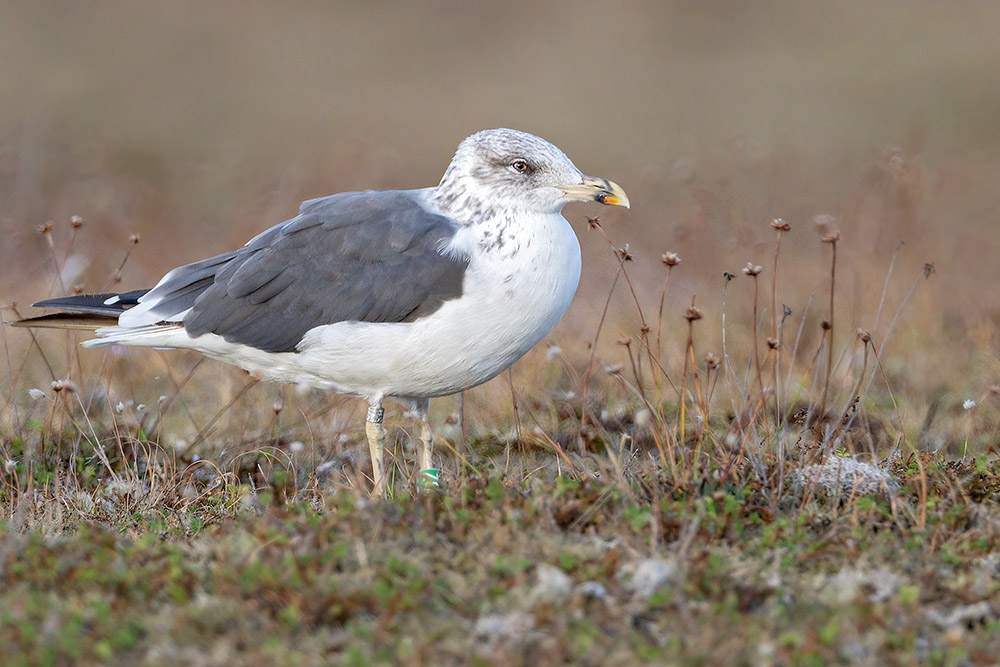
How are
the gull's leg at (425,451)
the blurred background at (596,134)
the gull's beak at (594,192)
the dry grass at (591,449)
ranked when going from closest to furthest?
1. the dry grass at (591,449)
2. the gull's leg at (425,451)
3. the gull's beak at (594,192)
4. the blurred background at (596,134)

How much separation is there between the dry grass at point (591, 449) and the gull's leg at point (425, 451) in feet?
0.42

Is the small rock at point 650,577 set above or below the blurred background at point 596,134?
below

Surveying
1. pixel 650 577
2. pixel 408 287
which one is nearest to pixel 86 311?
pixel 408 287

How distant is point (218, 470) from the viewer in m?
5.09

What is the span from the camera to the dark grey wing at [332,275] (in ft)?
15.3

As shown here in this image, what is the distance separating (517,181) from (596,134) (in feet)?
48.4

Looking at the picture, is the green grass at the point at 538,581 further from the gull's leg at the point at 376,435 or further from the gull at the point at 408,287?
the gull's leg at the point at 376,435

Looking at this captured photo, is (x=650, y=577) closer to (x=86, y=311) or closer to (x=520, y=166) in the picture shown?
(x=520, y=166)

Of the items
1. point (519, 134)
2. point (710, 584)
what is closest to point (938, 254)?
point (519, 134)

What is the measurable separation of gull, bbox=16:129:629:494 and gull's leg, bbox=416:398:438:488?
0.04 ft

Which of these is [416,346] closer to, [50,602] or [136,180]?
[50,602]

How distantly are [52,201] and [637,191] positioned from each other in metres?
6.56

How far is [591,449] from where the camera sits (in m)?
6.08

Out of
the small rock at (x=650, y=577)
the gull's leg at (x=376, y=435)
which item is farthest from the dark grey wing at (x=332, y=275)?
the small rock at (x=650, y=577)
